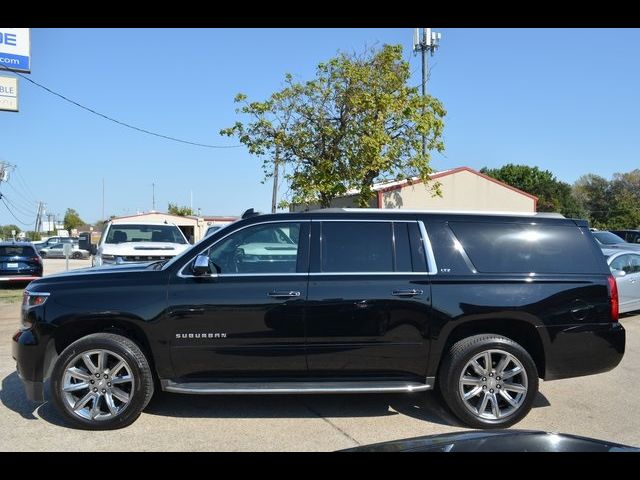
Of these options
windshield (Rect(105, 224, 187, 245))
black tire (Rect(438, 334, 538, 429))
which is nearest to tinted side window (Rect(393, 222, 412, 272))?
black tire (Rect(438, 334, 538, 429))

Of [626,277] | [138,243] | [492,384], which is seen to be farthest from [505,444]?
[138,243]

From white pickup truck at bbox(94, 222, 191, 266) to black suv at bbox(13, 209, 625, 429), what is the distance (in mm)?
5584

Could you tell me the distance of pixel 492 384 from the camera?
16.0ft

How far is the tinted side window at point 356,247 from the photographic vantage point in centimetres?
492

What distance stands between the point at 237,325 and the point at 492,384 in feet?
7.64

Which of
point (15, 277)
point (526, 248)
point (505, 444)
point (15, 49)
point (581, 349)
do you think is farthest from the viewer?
point (15, 49)

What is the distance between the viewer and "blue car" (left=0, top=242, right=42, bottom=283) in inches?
583

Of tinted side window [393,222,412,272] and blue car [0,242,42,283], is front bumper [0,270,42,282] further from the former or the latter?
tinted side window [393,222,412,272]

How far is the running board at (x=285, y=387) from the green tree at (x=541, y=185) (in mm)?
65932

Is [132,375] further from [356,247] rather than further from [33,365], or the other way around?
[356,247]
